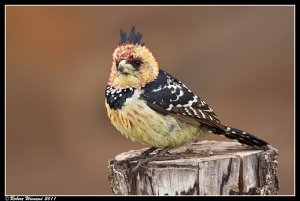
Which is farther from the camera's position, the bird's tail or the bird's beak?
the bird's tail

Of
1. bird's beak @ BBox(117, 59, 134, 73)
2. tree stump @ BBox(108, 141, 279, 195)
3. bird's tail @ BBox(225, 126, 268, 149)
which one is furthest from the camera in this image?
bird's tail @ BBox(225, 126, 268, 149)

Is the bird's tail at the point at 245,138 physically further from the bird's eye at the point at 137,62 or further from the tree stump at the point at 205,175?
the bird's eye at the point at 137,62

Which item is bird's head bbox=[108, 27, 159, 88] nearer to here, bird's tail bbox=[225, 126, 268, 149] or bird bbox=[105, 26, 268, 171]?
bird bbox=[105, 26, 268, 171]

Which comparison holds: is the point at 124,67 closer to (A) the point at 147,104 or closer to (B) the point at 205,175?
(A) the point at 147,104

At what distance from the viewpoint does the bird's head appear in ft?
15.7

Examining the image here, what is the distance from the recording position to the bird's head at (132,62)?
15.7 feet

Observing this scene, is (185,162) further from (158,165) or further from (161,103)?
(161,103)

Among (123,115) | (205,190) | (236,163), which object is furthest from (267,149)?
(123,115)

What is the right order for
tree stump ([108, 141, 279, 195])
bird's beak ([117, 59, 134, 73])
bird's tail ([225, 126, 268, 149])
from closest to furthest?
tree stump ([108, 141, 279, 195])
bird's beak ([117, 59, 134, 73])
bird's tail ([225, 126, 268, 149])

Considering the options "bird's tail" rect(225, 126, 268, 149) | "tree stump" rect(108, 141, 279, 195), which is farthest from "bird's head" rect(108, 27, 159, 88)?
"bird's tail" rect(225, 126, 268, 149)

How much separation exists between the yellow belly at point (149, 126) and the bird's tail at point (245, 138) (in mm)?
348

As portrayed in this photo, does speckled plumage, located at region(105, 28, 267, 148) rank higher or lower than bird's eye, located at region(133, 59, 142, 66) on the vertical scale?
lower

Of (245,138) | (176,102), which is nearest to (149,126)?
(176,102)

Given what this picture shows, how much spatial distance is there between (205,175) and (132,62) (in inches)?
42.3
